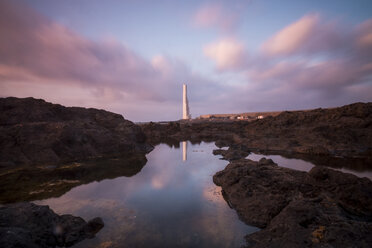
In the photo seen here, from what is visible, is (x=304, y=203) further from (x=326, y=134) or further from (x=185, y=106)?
(x=185, y=106)

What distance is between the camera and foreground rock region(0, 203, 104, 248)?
4176 millimetres

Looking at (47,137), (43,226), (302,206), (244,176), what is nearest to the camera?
A: (43,226)

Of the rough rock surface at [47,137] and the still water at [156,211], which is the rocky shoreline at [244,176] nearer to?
the rough rock surface at [47,137]

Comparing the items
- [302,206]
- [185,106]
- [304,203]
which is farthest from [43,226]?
[185,106]

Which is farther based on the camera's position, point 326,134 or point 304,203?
point 326,134

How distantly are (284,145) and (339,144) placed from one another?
507 centimetres

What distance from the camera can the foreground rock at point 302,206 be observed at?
3.98 m

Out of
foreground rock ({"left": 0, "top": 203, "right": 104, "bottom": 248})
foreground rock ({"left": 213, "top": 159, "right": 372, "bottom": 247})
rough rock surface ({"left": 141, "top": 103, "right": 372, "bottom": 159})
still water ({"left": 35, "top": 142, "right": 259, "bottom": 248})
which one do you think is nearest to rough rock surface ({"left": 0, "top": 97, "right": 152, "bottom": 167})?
still water ({"left": 35, "top": 142, "right": 259, "bottom": 248})

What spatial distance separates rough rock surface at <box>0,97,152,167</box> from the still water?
901 cm

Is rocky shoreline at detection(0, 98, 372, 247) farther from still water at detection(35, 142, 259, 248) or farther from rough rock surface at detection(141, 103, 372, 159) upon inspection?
still water at detection(35, 142, 259, 248)

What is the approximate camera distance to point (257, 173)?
827 cm

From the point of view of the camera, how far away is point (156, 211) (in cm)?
666

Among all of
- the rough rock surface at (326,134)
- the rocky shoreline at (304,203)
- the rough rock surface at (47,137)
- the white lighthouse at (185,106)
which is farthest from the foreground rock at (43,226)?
the white lighthouse at (185,106)

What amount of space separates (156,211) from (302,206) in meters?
4.86
